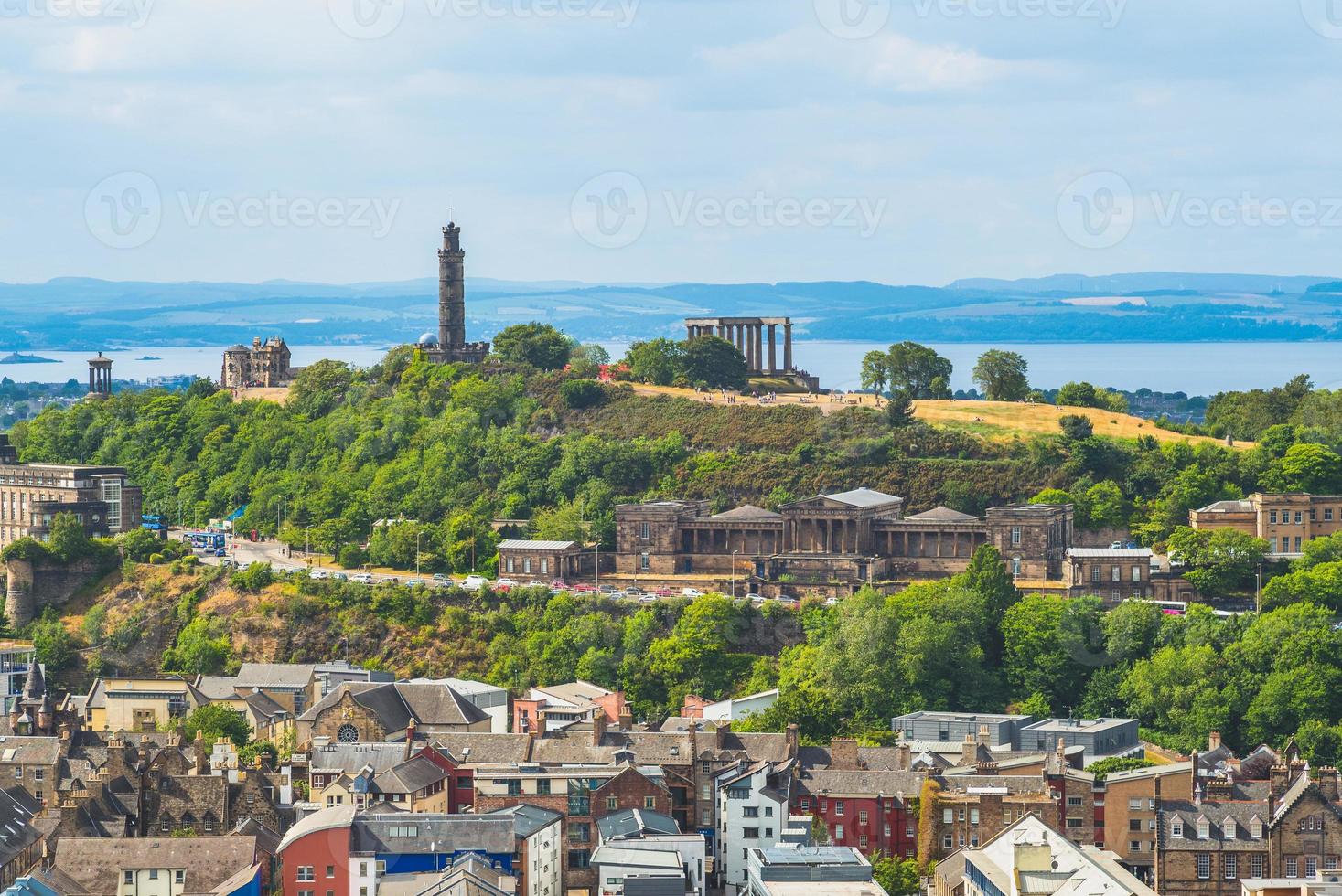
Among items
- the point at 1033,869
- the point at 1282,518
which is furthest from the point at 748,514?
the point at 1033,869

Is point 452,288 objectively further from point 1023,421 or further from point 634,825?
point 634,825

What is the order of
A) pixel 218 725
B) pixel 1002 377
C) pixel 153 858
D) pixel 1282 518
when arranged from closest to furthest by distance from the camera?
pixel 153 858 < pixel 218 725 < pixel 1282 518 < pixel 1002 377

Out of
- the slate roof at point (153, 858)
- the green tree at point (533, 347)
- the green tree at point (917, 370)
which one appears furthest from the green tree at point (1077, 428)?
the slate roof at point (153, 858)

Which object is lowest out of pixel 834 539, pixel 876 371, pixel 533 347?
pixel 834 539

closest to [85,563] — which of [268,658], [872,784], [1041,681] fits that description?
[268,658]

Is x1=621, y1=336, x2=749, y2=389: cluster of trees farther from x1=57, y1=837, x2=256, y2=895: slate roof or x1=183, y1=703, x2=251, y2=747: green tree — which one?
x1=57, y1=837, x2=256, y2=895: slate roof
